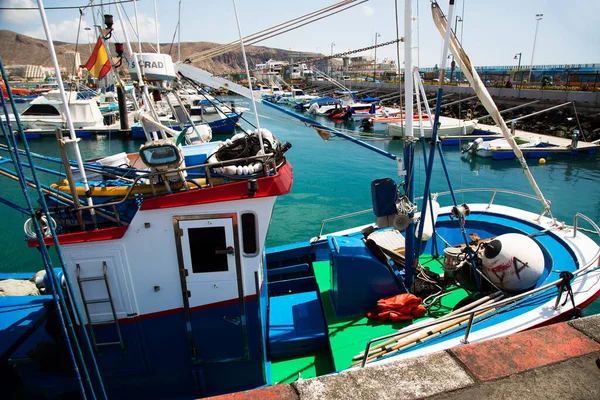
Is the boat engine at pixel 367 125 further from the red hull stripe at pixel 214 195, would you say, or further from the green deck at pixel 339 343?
the red hull stripe at pixel 214 195

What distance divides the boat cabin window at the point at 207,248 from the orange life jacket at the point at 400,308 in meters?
2.56

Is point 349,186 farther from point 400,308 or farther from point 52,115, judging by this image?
point 52,115

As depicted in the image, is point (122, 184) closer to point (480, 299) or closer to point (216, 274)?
point (216, 274)

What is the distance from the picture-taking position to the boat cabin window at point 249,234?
4836mm

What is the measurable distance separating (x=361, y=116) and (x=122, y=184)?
41.4 meters

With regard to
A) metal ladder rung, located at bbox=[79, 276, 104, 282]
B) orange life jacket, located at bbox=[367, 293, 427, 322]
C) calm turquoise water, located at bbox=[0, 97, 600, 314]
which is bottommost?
calm turquoise water, located at bbox=[0, 97, 600, 314]

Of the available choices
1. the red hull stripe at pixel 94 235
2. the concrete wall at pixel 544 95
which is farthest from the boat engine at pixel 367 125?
the red hull stripe at pixel 94 235

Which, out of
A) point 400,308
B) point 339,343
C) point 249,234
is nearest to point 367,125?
point 400,308

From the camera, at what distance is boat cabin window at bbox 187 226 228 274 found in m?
4.86

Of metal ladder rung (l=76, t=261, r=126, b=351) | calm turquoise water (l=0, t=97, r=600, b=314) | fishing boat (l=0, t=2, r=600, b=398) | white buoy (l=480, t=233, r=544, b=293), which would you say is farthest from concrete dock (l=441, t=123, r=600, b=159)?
metal ladder rung (l=76, t=261, r=126, b=351)

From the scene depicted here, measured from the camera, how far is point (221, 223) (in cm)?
480

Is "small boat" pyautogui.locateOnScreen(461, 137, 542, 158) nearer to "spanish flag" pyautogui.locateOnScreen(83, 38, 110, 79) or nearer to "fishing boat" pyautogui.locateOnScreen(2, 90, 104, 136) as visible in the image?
"spanish flag" pyautogui.locateOnScreen(83, 38, 110, 79)

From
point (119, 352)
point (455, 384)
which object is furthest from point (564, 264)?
point (119, 352)

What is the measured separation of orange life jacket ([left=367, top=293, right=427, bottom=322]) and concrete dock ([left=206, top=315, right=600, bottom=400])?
8.83 ft
